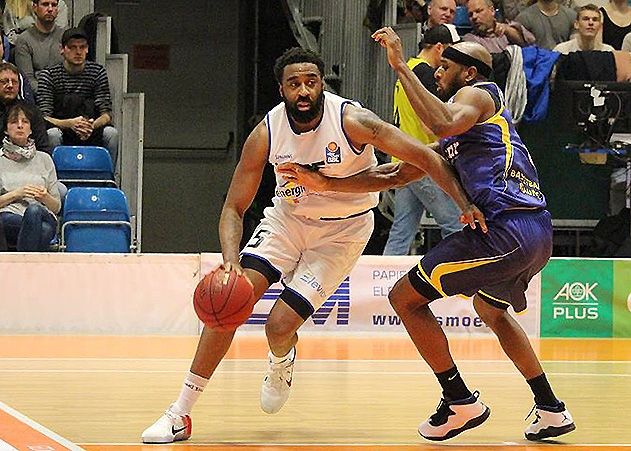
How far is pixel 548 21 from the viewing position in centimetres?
1348

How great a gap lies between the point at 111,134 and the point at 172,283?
2.23 meters

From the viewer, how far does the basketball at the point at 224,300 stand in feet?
16.7

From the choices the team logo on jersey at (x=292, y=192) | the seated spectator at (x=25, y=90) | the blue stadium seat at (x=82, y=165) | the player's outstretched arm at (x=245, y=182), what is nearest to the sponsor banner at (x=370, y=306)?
the blue stadium seat at (x=82, y=165)

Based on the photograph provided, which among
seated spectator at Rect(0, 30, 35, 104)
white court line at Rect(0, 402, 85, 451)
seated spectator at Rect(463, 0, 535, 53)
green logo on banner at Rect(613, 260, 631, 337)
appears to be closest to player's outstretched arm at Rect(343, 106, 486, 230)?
white court line at Rect(0, 402, 85, 451)

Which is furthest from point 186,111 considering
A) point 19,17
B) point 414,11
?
point 414,11

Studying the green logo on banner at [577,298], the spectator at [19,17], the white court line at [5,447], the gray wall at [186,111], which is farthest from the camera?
the gray wall at [186,111]

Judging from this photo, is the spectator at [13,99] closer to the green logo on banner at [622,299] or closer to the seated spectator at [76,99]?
the seated spectator at [76,99]

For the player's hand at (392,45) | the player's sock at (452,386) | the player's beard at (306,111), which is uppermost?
the player's hand at (392,45)

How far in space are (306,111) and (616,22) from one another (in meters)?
9.06

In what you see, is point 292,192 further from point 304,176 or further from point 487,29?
point 487,29

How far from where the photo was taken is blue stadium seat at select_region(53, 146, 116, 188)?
1209 centimetres

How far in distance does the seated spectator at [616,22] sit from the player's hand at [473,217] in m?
8.68

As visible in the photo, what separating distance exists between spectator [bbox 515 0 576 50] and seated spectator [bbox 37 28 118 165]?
4685 mm

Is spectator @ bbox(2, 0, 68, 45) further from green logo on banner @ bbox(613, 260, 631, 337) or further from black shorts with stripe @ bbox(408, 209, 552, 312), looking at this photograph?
black shorts with stripe @ bbox(408, 209, 552, 312)
